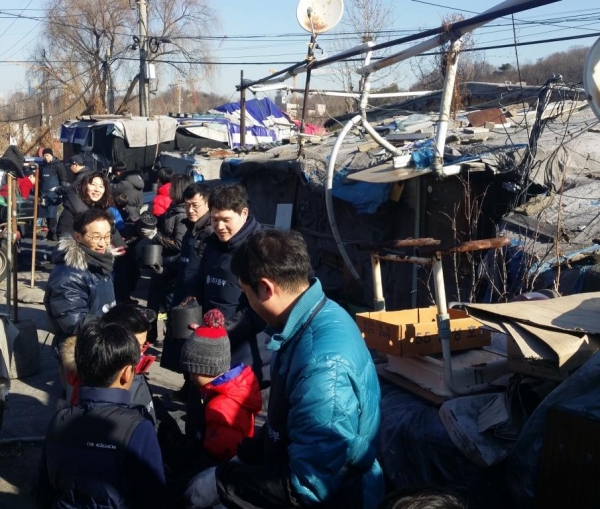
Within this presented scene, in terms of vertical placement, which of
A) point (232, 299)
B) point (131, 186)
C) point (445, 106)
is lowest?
point (232, 299)

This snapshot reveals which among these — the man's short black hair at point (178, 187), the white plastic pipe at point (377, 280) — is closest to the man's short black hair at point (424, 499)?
the white plastic pipe at point (377, 280)

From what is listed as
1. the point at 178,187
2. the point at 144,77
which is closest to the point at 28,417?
the point at 178,187

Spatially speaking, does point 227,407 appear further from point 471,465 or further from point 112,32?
point 112,32

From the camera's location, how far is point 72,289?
15.2 ft

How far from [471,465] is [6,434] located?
12.1 ft

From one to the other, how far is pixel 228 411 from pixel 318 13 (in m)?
8.53

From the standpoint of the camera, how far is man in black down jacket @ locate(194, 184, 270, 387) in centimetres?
450

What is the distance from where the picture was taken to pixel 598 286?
208 inches

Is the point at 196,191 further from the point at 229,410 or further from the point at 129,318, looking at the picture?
the point at 229,410

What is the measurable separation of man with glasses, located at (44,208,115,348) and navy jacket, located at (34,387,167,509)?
182 cm

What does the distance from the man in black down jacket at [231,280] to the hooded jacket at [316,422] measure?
2.12m

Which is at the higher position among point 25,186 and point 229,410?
point 25,186

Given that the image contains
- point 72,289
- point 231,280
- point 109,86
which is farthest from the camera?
point 109,86

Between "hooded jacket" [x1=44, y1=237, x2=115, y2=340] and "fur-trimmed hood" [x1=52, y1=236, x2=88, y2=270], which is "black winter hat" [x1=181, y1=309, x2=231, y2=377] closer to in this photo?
"hooded jacket" [x1=44, y1=237, x2=115, y2=340]
